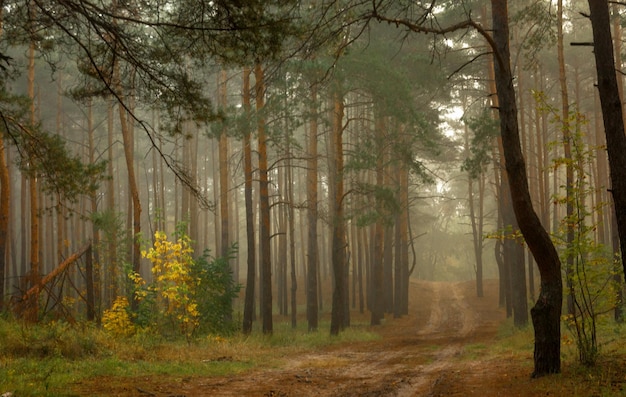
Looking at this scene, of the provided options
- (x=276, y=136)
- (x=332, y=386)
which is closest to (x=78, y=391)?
(x=332, y=386)

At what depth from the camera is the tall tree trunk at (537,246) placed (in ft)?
29.0

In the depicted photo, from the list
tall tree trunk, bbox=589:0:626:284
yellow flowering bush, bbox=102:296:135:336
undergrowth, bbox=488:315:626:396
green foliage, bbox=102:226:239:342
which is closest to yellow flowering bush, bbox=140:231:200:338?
green foliage, bbox=102:226:239:342

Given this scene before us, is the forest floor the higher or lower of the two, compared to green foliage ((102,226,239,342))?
lower

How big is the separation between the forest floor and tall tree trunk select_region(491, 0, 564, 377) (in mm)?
593

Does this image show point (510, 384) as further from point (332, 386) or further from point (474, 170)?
point (474, 170)

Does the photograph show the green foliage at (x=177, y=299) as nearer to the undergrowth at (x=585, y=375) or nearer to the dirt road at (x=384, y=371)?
the dirt road at (x=384, y=371)

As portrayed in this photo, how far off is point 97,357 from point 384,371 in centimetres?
578

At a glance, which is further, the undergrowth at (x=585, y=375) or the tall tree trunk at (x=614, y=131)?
the tall tree trunk at (x=614, y=131)

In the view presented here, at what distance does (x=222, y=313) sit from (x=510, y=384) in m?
10.8

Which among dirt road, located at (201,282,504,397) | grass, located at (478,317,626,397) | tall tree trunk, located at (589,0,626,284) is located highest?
tall tree trunk, located at (589,0,626,284)

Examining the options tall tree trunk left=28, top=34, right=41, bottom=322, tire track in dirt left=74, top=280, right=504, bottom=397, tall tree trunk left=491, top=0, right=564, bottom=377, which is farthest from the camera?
tall tree trunk left=28, top=34, right=41, bottom=322

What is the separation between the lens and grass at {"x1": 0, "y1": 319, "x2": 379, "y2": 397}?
867 cm

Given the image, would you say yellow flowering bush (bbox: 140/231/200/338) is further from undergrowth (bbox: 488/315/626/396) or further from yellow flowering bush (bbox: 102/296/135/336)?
undergrowth (bbox: 488/315/626/396)

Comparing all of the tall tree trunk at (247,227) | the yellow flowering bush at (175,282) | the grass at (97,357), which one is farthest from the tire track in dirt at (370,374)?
the yellow flowering bush at (175,282)
